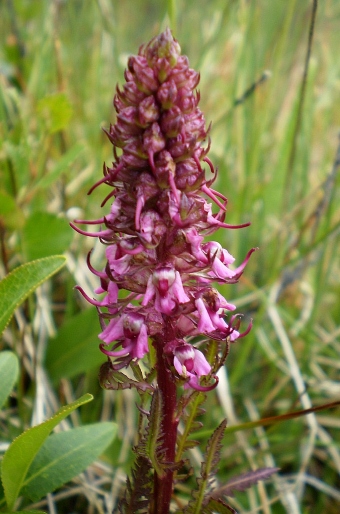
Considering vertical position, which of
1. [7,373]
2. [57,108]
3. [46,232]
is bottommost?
[7,373]

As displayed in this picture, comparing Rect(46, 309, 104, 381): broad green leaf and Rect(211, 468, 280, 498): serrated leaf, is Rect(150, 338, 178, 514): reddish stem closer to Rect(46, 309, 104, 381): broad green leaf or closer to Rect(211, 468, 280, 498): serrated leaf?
Rect(211, 468, 280, 498): serrated leaf

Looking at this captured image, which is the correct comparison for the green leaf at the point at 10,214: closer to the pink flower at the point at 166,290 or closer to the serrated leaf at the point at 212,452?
the pink flower at the point at 166,290

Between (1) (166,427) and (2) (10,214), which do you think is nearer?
(1) (166,427)

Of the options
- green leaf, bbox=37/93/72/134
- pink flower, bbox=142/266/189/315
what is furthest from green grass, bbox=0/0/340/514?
pink flower, bbox=142/266/189/315

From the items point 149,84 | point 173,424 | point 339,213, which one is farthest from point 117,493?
point 339,213

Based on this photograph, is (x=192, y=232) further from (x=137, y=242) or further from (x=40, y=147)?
(x=40, y=147)

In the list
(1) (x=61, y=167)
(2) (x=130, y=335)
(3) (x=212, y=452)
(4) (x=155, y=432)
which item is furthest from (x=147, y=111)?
(1) (x=61, y=167)

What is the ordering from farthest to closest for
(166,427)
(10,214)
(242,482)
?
(10,214)
(242,482)
(166,427)

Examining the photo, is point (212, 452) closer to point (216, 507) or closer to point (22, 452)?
point (216, 507)
